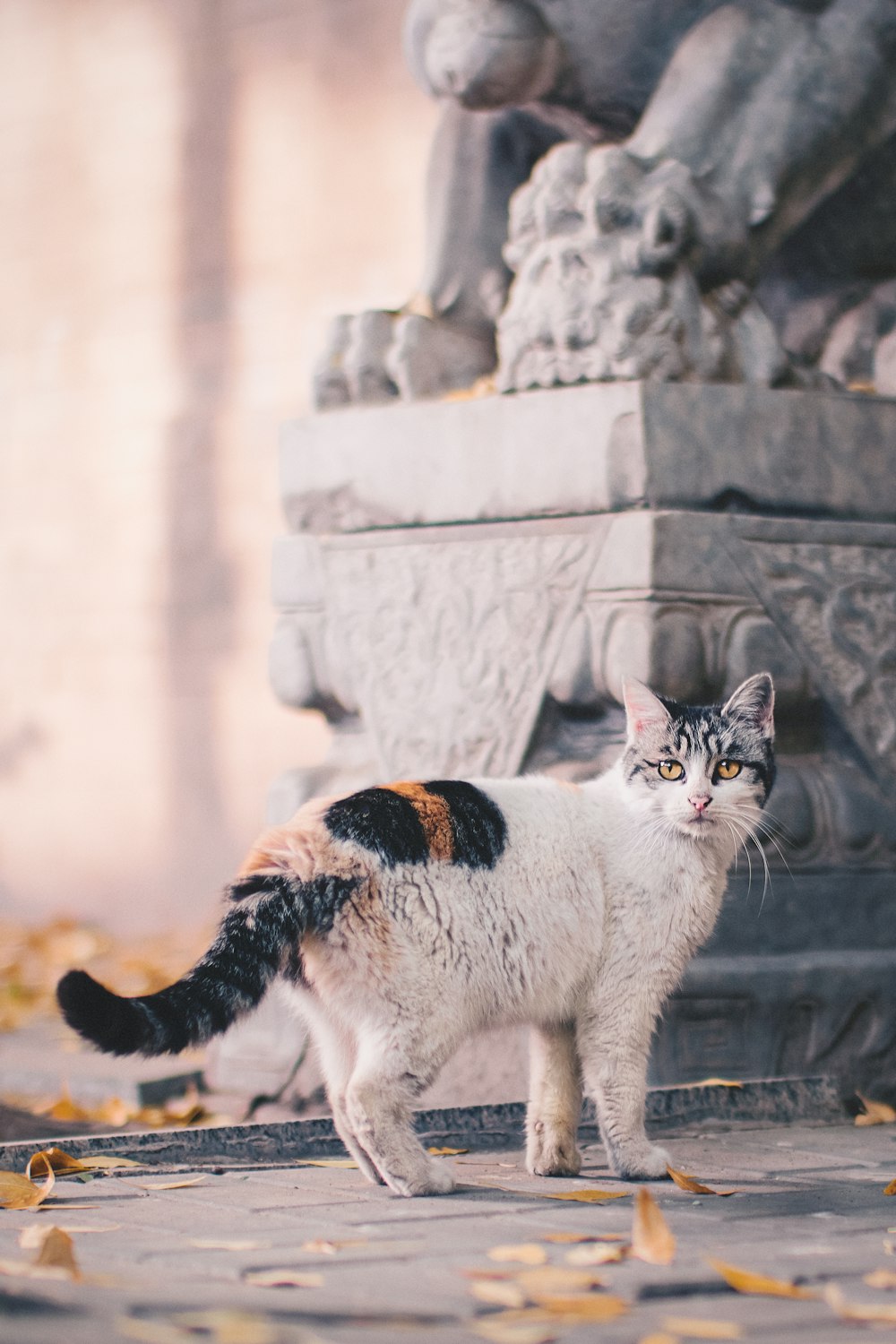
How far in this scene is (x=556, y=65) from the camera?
182 inches

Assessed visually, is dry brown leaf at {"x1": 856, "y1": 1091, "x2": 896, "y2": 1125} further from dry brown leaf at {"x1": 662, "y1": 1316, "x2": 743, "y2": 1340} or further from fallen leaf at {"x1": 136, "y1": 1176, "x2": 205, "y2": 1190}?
dry brown leaf at {"x1": 662, "y1": 1316, "x2": 743, "y2": 1340}

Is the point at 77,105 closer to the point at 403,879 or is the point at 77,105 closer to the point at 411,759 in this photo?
the point at 411,759

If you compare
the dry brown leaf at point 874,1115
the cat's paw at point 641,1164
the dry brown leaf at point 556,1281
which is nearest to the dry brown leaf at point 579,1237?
the dry brown leaf at point 556,1281

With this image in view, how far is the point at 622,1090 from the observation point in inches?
129

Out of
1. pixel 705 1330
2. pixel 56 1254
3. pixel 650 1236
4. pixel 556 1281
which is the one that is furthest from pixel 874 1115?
pixel 56 1254

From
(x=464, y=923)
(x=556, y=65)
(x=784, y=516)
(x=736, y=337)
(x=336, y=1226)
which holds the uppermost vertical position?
(x=556, y=65)

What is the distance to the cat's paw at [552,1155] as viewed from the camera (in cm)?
333

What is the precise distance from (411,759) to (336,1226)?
5.49 ft

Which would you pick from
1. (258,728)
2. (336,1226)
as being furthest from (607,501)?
(258,728)

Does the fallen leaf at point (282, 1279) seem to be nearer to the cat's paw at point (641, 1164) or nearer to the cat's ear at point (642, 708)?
the cat's paw at point (641, 1164)

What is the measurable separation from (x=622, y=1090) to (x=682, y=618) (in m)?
1.13

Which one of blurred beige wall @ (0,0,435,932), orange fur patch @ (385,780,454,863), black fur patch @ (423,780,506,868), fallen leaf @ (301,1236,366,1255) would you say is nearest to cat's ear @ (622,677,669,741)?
black fur patch @ (423,780,506,868)

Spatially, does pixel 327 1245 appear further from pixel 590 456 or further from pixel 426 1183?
pixel 590 456

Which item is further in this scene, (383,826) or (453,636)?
(453,636)
